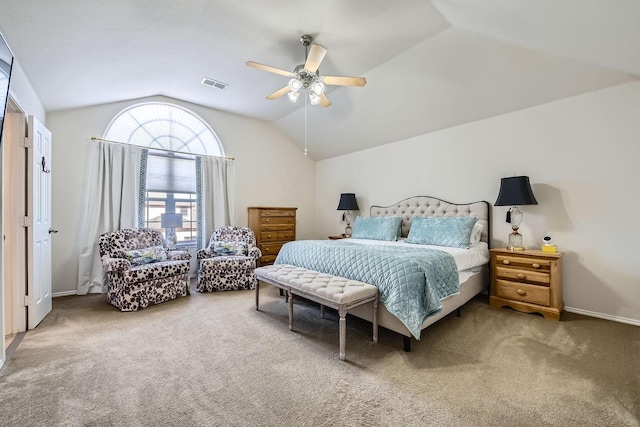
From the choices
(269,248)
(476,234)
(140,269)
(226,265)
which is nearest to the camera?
(140,269)

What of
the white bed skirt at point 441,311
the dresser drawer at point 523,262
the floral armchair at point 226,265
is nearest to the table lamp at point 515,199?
the dresser drawer at point 523,262

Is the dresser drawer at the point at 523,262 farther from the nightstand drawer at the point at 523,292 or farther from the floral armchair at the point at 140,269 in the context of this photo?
the floral armchair at the point at 140,269

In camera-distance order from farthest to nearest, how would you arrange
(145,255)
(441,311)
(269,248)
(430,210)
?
(269,248), (430,210), (145,255), (441,311)

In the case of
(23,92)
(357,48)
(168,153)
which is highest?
(357,48)

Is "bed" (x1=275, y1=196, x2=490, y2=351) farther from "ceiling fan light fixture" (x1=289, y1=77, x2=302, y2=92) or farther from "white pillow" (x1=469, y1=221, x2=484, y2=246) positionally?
"ceiling fan light fixture" (x1=289, y1=77, x2=302, y2=92)

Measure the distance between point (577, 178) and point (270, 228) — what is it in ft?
14.9

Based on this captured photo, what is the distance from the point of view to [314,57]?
2559mm

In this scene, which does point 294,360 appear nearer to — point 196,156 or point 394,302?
point 394,302

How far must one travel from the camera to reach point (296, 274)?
2.90 m

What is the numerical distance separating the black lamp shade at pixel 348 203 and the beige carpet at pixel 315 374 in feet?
8.99

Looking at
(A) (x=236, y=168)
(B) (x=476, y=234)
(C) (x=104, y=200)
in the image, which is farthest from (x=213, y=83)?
(B) (x=476, y=234)

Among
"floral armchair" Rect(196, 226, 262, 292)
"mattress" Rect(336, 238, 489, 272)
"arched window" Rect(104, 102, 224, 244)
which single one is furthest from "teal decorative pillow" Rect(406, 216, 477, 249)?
"arched window" Rect(104, 102, 224, 244)

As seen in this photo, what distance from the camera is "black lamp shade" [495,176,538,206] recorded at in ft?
10.6

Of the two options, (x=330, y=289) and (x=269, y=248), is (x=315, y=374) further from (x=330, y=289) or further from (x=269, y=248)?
(x=269, y=248)
